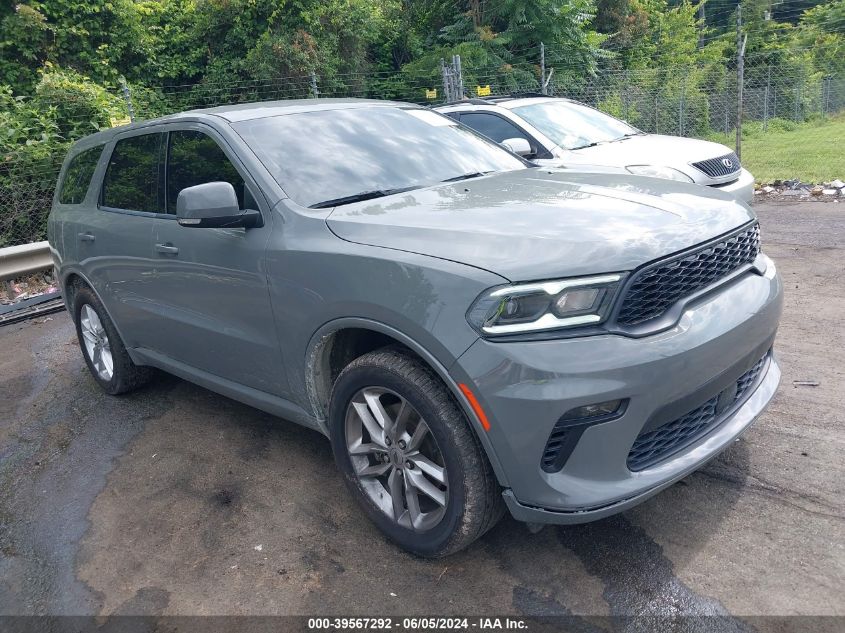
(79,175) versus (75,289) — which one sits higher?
(79,175)

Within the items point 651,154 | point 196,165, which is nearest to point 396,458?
point 196,165

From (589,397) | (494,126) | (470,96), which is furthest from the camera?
(470,96)

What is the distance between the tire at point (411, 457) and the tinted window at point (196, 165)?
3.63 ft

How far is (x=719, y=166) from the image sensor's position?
7613 millimetres

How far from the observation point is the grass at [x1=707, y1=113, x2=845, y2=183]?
482 inches

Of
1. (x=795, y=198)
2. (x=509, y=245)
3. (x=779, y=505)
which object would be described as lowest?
(x=795, y=198)

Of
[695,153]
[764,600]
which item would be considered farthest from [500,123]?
[764,600]

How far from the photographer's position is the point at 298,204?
10.7 ft

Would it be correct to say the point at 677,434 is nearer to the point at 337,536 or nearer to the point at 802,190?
the point at 337,536

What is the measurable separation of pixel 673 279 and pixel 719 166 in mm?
5676

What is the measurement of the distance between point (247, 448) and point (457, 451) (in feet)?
6.31

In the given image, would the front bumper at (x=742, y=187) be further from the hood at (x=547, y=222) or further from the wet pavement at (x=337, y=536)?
the hood at (x=547, y=222)

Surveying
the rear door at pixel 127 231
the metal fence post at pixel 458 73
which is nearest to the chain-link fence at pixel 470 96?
the metal fence post at pixel 458 73

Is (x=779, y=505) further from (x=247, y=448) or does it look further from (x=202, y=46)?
(x=202, y=46)
